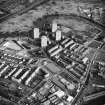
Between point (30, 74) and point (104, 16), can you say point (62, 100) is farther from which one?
point (104, 16)

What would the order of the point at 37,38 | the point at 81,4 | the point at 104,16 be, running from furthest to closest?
the point at 81,4 → the point at 104,16 → the point at 37,38

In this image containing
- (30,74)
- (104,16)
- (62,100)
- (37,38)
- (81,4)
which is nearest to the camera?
(62,100)

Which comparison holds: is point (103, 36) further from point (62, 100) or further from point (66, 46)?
point (62, 100)

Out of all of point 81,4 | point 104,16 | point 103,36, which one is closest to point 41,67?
point 103,36

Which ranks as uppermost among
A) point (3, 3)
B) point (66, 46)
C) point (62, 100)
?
point (3, 3)

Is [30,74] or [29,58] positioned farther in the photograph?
[29,58]

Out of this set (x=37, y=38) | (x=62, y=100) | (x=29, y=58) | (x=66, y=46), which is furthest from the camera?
(x=37, y=38)

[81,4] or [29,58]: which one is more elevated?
[81,4]

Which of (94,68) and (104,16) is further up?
(104,16)

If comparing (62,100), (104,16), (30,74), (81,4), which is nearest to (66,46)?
(30,74)
